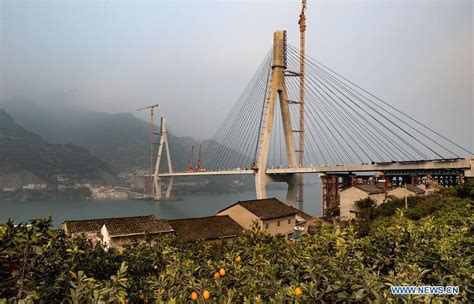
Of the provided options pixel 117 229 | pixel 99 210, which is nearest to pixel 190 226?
pixel 117 229

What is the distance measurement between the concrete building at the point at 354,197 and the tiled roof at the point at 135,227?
17.3 m

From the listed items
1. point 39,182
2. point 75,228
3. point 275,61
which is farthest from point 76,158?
point 75,228

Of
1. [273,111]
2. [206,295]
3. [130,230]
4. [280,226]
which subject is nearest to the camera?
[206,295]

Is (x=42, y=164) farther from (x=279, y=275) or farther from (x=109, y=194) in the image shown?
(x=279, y=275)

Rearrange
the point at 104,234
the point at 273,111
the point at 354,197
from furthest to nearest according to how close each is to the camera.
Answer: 1. the point at 273,111
2. the point at 354,197
3. the point at 104,234

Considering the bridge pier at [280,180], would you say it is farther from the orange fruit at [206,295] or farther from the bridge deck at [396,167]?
the orange fruit at [206,295]

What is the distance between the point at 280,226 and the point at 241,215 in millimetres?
3498

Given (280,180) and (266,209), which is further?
(280,180)

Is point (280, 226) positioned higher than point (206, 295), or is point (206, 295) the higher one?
point (206, 295)

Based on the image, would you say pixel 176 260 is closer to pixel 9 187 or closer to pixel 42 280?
pixel 42 280

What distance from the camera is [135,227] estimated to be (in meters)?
19.4

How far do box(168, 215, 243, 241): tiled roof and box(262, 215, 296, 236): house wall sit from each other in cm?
241

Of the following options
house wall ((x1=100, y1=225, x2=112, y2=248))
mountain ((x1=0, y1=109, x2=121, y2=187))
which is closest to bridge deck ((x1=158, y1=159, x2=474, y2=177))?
house wall ((x1=100, y1=225, x2=112, y2=248))

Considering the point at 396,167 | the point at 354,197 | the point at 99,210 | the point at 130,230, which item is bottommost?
the point at 99,210
